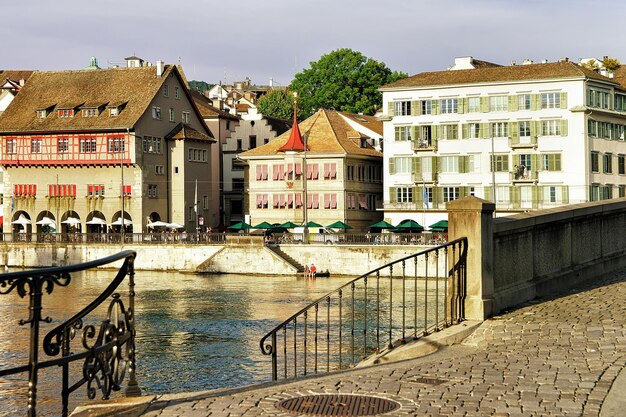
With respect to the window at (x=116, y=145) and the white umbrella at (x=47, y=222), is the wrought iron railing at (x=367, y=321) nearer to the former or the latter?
the window at (x=116, y=145)

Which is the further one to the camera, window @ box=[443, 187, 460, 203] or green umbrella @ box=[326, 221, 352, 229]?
window @ box=[443, 187, 460, 203]

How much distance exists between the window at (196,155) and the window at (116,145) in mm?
6058

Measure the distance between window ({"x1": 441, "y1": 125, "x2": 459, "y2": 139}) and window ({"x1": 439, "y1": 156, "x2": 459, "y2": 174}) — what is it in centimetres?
151

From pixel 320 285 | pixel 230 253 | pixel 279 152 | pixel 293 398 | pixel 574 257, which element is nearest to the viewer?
pixel 293 398

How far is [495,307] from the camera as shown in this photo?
1488cm

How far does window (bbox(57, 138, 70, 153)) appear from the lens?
3615 inches

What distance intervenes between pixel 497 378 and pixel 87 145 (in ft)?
273

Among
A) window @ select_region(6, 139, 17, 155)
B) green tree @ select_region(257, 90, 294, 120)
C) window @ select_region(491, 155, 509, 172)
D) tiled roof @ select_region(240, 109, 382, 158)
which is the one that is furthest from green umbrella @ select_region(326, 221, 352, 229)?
green tree @ select_region(257, 90, 294, 120)

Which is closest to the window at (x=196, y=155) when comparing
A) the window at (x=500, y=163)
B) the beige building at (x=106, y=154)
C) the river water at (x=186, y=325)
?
the beige building at (x=106, y=154)

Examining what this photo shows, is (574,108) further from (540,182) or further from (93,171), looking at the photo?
(93,171)

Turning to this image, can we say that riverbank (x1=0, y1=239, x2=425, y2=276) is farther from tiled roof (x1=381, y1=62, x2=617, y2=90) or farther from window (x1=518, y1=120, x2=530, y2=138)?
tiled roof (x1=381, y1=62, x2=617, y2=90)

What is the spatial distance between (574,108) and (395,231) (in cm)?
1498

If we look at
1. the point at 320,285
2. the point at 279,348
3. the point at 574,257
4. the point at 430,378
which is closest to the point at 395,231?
the point at 320,285

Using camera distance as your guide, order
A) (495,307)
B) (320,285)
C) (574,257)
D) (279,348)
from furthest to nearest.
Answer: (320,285) → (279,348) → (574,257) → (495,307)
